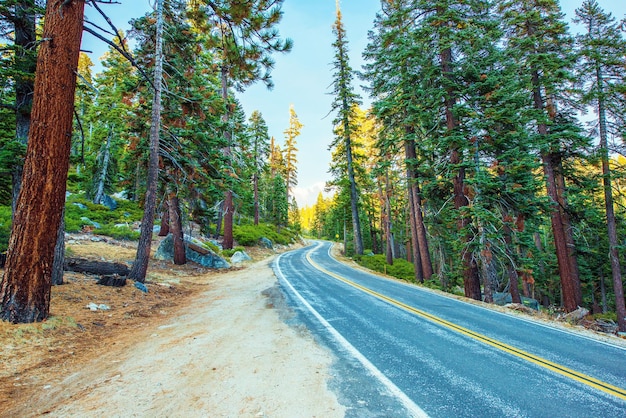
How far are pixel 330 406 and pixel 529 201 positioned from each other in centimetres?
1250

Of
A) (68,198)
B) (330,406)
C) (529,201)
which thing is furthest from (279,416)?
(68,198)

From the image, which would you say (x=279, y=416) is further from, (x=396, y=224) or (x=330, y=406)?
(x=396, y=224)

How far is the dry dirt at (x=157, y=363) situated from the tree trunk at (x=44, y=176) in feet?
1.81

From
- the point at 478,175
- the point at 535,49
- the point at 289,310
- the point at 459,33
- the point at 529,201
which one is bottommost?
the point at 289,310

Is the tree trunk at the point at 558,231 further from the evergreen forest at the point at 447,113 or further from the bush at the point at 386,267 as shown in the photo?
the bush at the point at 386,267

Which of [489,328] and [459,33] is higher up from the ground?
[459,33]

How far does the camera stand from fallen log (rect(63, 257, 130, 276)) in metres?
9.00

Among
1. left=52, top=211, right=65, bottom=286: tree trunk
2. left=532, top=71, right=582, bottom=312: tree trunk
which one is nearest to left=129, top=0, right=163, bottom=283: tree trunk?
left=52, top=211, right=65, bottom=286: tree trunk

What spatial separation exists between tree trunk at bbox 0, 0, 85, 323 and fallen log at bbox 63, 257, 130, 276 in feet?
15.0

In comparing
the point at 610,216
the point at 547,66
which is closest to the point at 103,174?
the point at 547,66

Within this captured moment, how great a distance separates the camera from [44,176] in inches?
198

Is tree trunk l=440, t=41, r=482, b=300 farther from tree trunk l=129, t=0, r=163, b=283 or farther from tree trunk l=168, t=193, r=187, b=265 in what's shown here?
tree trunk l=168, t=193, r=187, b=265

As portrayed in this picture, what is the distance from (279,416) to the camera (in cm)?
279

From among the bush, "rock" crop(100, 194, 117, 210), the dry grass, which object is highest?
"rock" crop(100, 194, 117, 210)
